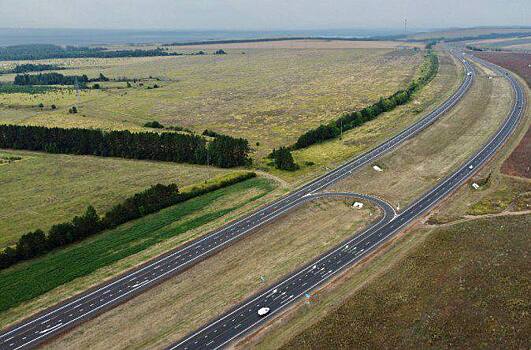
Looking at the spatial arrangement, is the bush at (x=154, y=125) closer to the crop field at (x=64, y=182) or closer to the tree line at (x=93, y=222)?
the crop field at (x=64, y=182)

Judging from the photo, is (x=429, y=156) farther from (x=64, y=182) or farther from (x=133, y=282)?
(x=64, y=182)

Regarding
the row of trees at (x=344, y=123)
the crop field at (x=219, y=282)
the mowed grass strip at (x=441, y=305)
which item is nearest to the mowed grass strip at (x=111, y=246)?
the crop field at (x=219, y=282)

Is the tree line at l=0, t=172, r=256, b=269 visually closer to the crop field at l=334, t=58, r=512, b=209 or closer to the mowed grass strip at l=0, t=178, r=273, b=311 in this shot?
the mowed grass strip at l=0, t=178, r=273, b=311

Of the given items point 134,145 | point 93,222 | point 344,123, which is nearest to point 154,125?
point 134,145

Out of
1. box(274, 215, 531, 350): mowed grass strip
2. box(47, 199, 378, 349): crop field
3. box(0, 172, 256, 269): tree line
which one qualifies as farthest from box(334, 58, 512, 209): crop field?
box(0, 172, 256, 269): tree line

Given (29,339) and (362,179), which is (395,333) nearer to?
(29,339)
